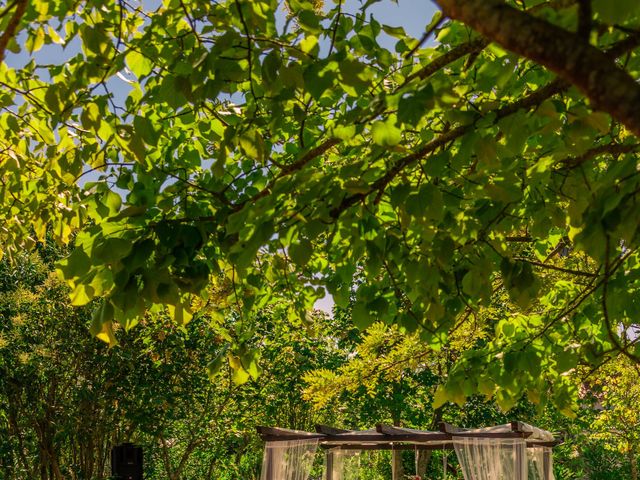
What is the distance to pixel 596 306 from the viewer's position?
9.86ft

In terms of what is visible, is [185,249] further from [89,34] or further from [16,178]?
[16,178]

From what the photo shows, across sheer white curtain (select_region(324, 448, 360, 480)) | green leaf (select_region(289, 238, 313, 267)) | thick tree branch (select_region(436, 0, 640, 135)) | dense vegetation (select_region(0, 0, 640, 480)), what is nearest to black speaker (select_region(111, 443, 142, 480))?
sheer white curtain (select_region(324, 448, 360, 480))

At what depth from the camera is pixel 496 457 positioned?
363 inches

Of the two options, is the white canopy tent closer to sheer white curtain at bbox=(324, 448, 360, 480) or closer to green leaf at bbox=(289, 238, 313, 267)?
sheer white curtain at bbox=(324, 448, 360, 480)

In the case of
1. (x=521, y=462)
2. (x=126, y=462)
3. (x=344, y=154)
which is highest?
(x=344, y=154)

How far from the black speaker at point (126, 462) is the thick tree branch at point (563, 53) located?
7.13 m

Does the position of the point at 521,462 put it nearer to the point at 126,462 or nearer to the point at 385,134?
the point at 126,462

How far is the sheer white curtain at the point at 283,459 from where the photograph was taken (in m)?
9.37

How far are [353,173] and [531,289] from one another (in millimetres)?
671

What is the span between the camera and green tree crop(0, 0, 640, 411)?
153cm

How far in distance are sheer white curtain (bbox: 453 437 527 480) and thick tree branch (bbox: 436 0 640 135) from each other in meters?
8.69

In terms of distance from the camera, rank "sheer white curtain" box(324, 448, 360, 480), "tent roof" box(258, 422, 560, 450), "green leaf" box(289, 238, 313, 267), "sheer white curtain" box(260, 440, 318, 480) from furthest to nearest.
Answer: "sheer white curtain" box(324, 448, 360, 480) < "sheer white curtain" box(260, 440, 318, 480) < "tent roof" box(258, 422, 560, 450) < "green leaf" box(289, 238, 313, 267)

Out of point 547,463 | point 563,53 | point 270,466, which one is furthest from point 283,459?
point 563,53

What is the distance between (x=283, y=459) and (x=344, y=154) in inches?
283
